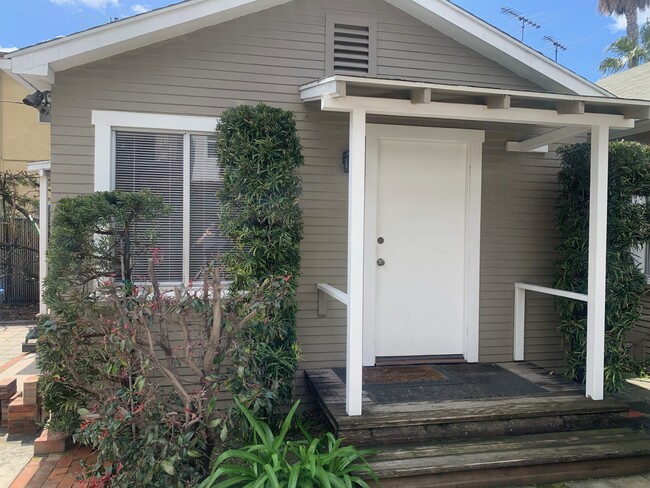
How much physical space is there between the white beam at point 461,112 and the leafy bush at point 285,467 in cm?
218

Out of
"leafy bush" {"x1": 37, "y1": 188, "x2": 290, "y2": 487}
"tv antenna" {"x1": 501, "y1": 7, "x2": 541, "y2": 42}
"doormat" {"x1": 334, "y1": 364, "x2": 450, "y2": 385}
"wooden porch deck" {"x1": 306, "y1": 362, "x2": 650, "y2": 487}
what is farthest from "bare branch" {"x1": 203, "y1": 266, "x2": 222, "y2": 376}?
"tv antenna" {"x1": 501, "y1": 7, "x2": 541, "y2": 42}

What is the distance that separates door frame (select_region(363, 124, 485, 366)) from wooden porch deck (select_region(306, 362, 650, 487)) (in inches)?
35.9

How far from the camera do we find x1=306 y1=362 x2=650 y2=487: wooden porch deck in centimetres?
311

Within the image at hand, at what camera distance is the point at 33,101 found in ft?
13.7

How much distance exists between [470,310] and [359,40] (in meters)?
2.86

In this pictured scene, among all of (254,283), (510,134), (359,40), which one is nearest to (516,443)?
(254,283)

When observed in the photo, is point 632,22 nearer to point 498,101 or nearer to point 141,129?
point 498,101

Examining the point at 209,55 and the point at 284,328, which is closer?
the point at 284,328

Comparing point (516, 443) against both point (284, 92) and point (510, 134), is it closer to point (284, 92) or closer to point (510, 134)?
point (510, 134)

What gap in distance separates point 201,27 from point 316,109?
124 cm

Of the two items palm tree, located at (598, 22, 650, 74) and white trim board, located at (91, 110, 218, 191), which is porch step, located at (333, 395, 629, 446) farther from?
palm tree, located at (598, 22, 650, 74)

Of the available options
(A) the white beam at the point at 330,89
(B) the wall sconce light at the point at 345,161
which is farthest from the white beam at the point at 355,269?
(B) the wall sconce light at the point at 345,161

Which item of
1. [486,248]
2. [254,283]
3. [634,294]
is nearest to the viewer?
[254,283]

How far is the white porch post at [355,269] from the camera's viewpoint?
10.9 ft
